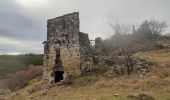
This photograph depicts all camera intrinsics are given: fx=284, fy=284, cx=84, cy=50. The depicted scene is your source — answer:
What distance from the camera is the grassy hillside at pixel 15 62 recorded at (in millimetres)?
55375

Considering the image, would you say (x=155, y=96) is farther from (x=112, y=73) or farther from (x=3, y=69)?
(x=3, y=69)

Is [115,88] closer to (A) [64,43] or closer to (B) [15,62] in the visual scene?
(A) [64,43]

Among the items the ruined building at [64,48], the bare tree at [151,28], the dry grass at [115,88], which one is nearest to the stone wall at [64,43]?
the ruined building at [64,48]

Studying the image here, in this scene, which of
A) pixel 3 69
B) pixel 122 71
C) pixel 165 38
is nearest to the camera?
pixel 122 71

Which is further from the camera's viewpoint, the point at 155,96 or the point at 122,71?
the point at 122,71

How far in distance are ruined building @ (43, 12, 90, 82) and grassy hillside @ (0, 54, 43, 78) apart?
30.7 m

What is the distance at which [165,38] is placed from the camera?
158 feet

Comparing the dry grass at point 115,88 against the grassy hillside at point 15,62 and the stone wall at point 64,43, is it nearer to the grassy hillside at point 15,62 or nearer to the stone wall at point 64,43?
the stone wall at point 64,43

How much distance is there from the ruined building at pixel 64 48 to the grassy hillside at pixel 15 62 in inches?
1208

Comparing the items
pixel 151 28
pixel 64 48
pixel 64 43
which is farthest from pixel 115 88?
pixel 151 28

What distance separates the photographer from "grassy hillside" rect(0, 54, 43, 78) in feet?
182

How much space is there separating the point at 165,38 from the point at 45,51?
28.9m

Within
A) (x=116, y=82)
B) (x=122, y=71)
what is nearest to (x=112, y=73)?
(x=122, y=71)

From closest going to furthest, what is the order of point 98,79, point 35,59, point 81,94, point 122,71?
point 81,94 < point 98,79 < point 122,71 < point 35,59
